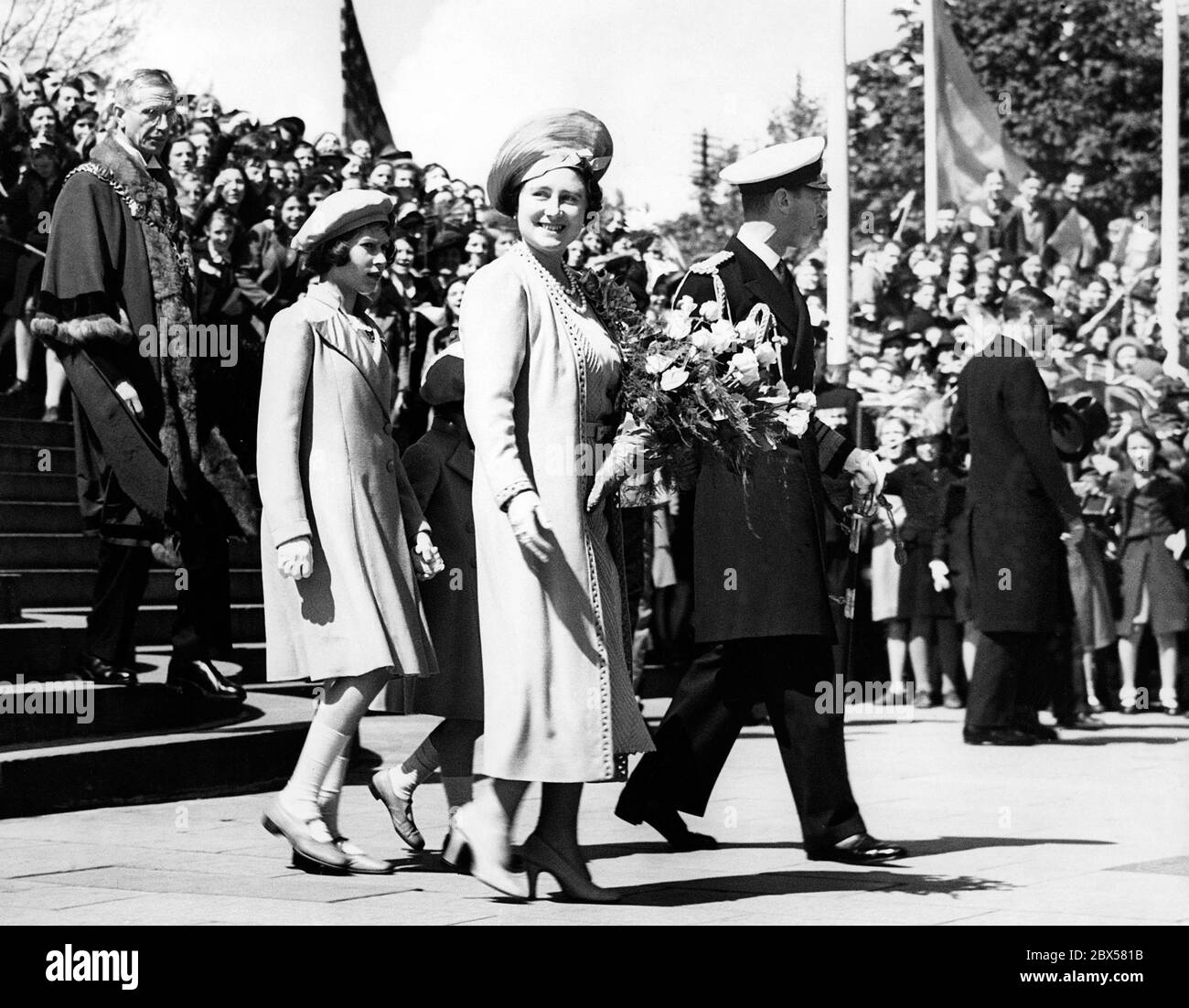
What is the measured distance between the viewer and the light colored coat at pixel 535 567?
628cm

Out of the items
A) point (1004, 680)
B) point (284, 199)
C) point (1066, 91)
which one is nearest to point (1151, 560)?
point (1004, 680)

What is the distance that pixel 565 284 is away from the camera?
6602 mm

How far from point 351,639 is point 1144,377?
12.3m

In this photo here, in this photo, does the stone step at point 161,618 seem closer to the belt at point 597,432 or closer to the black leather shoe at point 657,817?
the black leather shoe at point 657,817

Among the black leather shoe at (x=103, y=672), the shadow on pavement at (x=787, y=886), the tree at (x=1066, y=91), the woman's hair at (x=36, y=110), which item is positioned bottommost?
the shadow on pavement at (x=787, y=886)

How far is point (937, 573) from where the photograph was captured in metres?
14.4

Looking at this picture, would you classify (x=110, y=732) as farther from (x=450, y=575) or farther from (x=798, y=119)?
(x=798, y=119)

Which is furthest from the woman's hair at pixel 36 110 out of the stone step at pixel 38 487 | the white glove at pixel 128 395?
the white glove at pixel 128 395

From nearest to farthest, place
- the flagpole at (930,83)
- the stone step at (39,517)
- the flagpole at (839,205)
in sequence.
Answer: the stone step at (39,517), the flagpole at (839,205), the flagpole at (930,83)

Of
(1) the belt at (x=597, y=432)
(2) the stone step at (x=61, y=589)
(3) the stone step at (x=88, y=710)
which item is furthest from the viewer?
(2) the stone step at (x=61, y=589)

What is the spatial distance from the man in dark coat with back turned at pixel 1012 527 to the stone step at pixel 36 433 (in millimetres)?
5825

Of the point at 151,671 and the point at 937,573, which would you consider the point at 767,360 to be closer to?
the point at 151,671

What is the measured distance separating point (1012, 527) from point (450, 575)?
5.59 m
